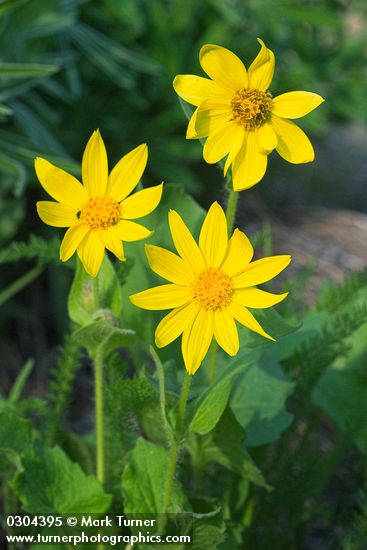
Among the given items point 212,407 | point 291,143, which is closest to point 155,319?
point 212,407

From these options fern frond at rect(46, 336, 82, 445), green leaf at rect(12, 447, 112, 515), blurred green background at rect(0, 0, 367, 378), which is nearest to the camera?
green leaf at rect(12, 447, 112, 515)

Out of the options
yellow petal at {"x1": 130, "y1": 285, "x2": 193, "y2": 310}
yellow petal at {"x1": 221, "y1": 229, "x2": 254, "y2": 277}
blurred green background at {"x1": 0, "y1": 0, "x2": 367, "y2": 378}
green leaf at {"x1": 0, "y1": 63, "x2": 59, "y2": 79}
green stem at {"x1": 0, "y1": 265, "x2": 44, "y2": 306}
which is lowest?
yellow petal at {"x1": 130, "y1": 285, "x2": 193, "y2": 310}

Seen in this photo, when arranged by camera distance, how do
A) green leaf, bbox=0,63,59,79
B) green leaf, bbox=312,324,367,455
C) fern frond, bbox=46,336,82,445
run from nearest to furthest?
fern frond, bbox=46,336,82,445 → green leaf, bbox=312,324,367,455 → green leaf, bbox=0,63,59,79

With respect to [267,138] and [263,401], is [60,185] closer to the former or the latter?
[267,138]

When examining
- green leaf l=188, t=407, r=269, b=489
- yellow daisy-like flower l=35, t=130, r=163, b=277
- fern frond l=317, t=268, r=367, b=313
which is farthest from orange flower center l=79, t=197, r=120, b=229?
fern frond l=317, t=268, r=367, b=313

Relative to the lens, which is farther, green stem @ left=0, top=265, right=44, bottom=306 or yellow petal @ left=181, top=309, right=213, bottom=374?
green stem @ left=0, top=265, right=44, bottom=306

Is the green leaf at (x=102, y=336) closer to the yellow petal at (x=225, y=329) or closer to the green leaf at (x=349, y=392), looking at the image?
the yellow petal at (x=225, y=329)

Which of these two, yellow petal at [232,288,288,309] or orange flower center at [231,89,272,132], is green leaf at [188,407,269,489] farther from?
orange flower center at [231,89,272,132]
